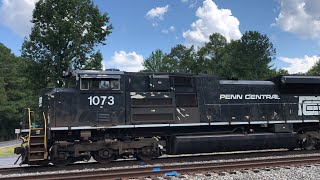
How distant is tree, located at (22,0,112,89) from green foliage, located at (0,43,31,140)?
115 ft

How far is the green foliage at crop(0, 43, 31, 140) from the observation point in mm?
63441

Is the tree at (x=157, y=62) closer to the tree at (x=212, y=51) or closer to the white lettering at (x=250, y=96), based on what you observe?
the tree at (x=212, y=51)

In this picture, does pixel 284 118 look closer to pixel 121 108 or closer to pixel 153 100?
pixel 153 100

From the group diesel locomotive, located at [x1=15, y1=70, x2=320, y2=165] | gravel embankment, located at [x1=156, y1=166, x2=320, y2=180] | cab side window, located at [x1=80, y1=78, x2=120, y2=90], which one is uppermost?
cab side window, located at [x1=80, y1=78, x2=120, y2=90]

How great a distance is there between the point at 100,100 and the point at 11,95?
6181 cm

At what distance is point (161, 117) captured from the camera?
13188mm

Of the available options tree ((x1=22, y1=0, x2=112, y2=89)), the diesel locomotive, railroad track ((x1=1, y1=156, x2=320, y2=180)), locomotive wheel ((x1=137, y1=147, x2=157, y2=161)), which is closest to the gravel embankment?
railroad track ((x1=1, y1=156, x2=320, y2=180))

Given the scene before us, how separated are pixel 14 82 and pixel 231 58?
43.6m

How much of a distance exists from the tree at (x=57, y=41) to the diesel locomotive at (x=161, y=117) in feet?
59.9

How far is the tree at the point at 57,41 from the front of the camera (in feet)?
101

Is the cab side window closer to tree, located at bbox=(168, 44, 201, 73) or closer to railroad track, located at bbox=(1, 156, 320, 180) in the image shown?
railroad track, located at bbox=(1, 156, 320, 180)

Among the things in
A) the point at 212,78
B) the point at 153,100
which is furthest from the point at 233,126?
the point at 153,100

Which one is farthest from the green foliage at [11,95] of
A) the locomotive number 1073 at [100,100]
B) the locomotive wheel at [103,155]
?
the locomotive number 1073 at [100,100]

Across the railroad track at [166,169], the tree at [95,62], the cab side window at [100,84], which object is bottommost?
the railroad track at [166,169]
